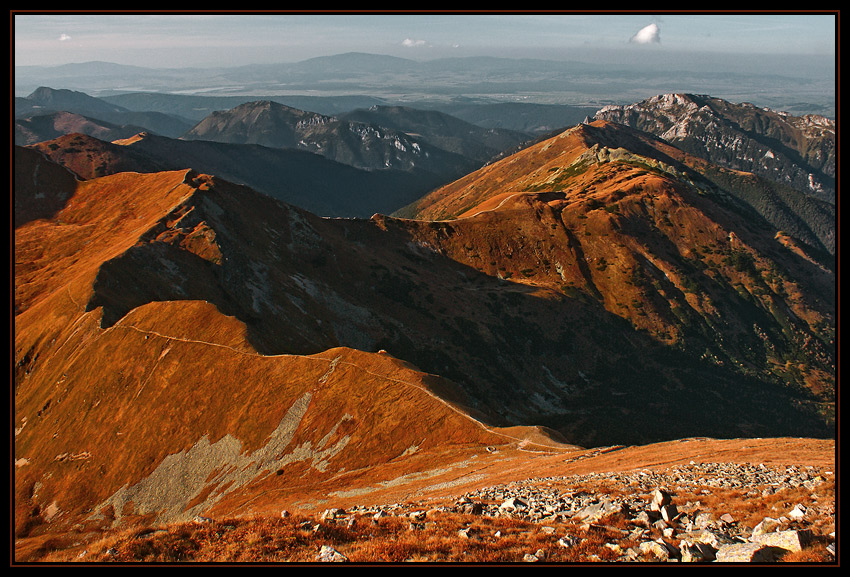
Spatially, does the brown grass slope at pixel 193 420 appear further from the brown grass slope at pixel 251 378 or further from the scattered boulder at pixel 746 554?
the scattered boulder at pixel 746 554

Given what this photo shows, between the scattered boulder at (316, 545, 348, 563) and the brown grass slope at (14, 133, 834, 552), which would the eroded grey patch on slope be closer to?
the brown grass slope at (14, 133, 834, 552)

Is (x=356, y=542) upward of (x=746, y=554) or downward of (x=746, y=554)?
downward

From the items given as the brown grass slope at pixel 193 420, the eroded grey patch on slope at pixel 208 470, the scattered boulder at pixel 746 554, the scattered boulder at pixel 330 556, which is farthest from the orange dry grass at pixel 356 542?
the eroded grey patch on slope at pixel 208 470

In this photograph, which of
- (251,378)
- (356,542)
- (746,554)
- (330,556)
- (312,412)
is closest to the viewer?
(746,554)

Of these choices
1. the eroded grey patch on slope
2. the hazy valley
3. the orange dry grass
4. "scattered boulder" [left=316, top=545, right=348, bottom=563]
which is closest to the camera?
"scattered boulder" [left=316, top=545, right=348, bottom=563]

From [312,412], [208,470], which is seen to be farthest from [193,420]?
[312,412]

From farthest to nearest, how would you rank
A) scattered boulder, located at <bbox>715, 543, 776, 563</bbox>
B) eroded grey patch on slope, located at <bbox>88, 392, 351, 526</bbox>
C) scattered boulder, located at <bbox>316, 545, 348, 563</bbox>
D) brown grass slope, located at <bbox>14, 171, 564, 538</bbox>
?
1. eroded grey patch on slope, located at <bbox>88, 392, 351, 526</bbox>
2. brown grass slope, located at <bbox>14, 171, 564, 538</bbox>
3. scattered boulder, located at <bbox>316, 545, 348, 563</bbox>
4. scattered boulder, located at <bbox>715, 543, 776, 563</bbox>

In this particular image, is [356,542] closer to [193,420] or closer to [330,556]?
[330,556]

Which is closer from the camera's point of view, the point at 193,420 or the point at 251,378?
the point at 193,420

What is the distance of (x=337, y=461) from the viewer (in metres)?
74.2

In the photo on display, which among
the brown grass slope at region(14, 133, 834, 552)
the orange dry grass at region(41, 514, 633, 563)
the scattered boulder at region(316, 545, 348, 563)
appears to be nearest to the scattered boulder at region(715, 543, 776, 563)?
the orange dry grass at region(41, 514, 633, 563)

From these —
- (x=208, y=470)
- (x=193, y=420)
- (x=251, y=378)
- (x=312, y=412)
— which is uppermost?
(x=251, y=378)
